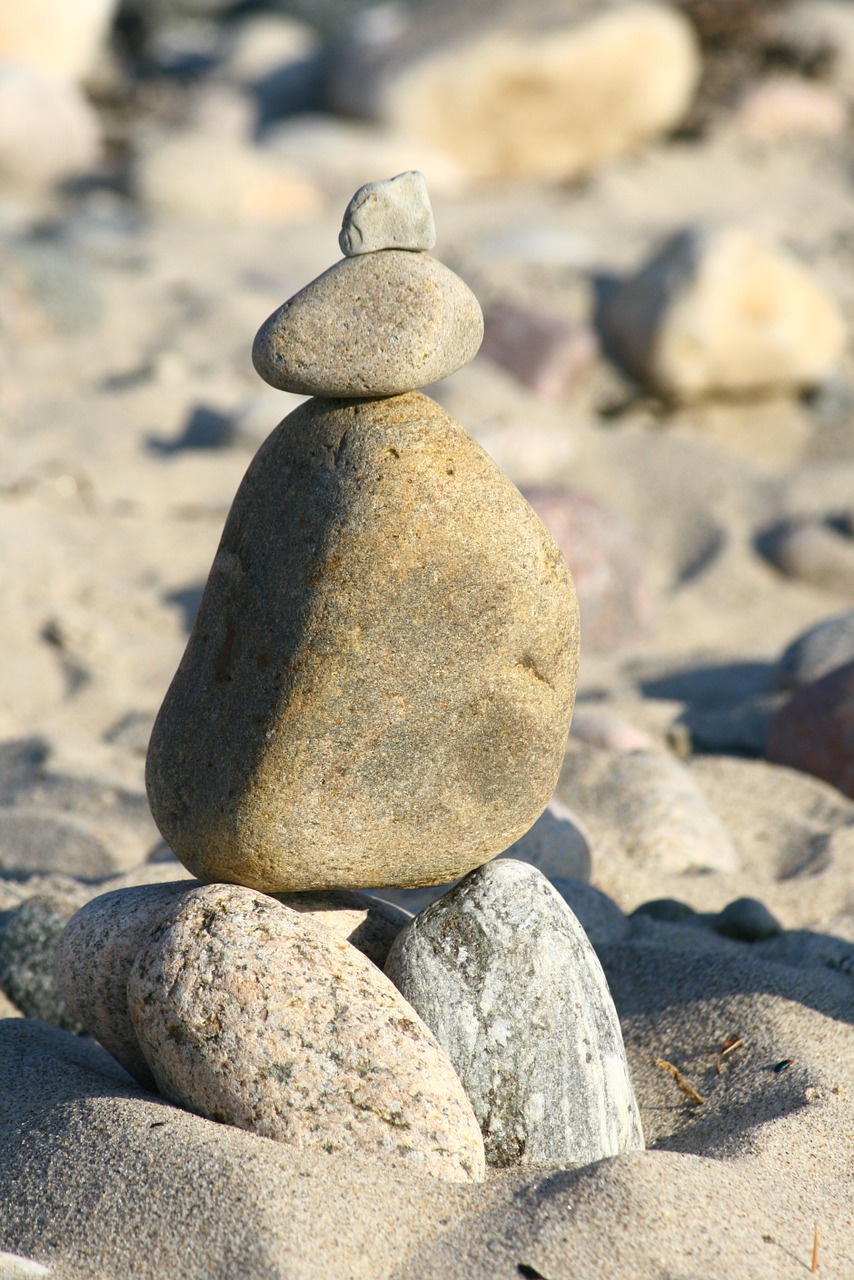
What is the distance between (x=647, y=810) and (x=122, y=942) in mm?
2059

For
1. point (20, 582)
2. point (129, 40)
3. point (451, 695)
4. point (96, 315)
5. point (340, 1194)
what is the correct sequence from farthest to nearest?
point (129, 40)
point (96, 315)
point (20, 582)
point (451, 695)
point (340, 1194)

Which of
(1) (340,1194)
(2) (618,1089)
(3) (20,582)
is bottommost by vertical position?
(3) (20,582)

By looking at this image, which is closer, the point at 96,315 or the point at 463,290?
the point at 463,290

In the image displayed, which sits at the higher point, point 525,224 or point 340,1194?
point 340,1194

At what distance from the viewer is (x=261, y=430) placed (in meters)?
6.96

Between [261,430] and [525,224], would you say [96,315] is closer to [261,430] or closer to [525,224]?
[261,430]

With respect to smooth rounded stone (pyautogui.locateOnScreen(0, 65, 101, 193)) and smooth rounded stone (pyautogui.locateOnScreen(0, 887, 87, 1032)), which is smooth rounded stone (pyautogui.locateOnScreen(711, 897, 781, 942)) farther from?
smooth rounded stone (pyautogui.locateOnScreen(0, 65, 101, 193))

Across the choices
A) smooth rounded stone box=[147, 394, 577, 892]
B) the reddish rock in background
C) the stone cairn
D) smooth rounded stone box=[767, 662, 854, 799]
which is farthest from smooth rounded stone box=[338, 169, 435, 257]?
the reddish rock in background

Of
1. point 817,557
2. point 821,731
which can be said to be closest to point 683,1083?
point 821,731

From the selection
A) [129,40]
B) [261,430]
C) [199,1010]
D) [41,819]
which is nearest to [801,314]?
[261,430]

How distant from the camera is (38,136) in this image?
35.3 ft

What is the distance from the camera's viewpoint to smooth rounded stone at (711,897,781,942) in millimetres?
3453

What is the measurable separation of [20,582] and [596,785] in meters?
2.80

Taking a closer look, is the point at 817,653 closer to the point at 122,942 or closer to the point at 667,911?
the point at 667,911
